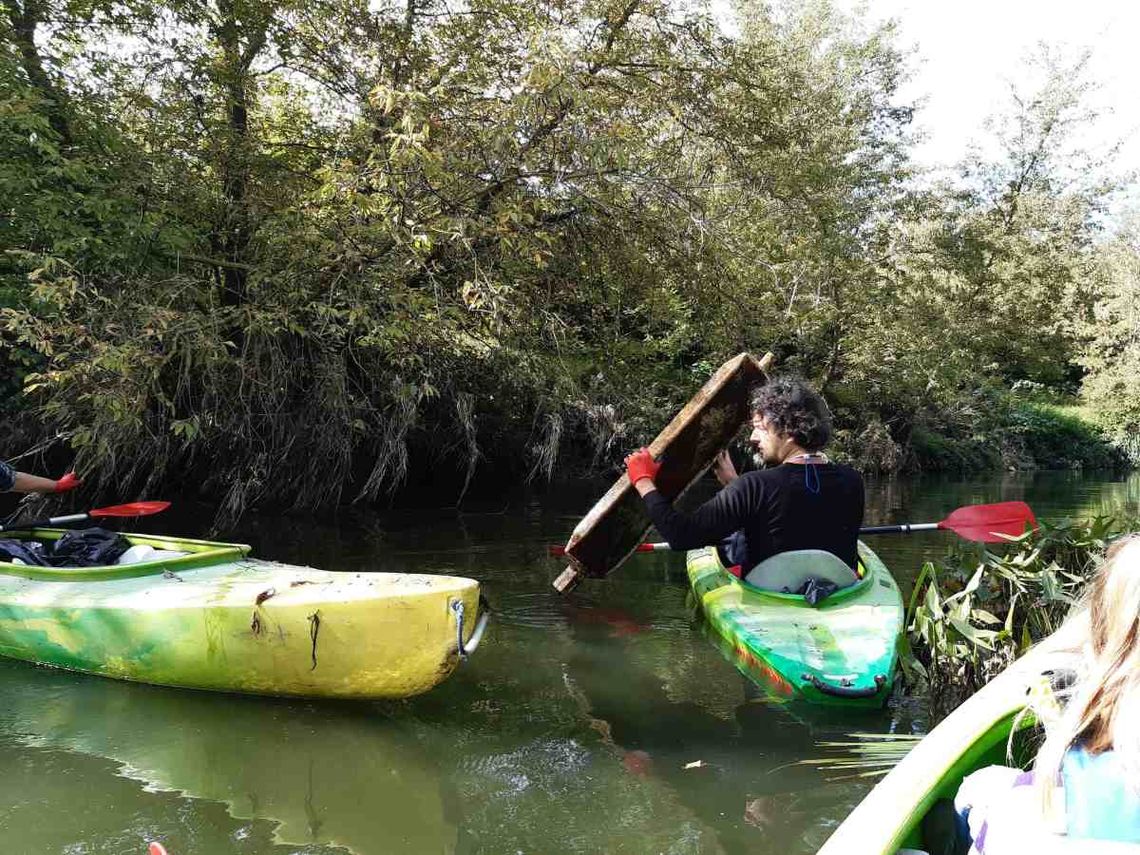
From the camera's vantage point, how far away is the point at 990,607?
3850 millimetres

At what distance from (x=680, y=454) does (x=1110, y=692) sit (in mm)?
3231

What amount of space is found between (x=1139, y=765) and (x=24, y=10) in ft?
29.4

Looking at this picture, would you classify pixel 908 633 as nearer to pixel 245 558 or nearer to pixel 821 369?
pixel 245 558

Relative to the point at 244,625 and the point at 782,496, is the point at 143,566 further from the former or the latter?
the point at 782,496

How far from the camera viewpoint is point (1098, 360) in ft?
74.5

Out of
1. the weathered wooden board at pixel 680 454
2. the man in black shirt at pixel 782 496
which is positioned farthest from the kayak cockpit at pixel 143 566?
the man in black shirt at pixel 782 496

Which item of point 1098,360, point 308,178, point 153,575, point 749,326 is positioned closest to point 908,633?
point 153,575

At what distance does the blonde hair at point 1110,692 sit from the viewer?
1.33 meters

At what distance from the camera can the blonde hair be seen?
4.38 feet

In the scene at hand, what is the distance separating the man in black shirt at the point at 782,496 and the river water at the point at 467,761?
2.46 ft

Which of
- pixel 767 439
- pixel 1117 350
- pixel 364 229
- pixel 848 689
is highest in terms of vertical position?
pixel 364 229

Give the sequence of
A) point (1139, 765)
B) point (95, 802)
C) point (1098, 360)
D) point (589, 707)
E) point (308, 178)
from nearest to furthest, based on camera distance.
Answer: point (1139, 765)
point (95, 802)
point (589, 707)
point (308, 178)
point (1098, 360)

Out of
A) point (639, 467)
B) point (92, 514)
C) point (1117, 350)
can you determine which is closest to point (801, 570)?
point (639, 467)

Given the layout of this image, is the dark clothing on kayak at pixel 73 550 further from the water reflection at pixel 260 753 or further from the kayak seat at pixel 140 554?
the water reflection at pixel 260 753
